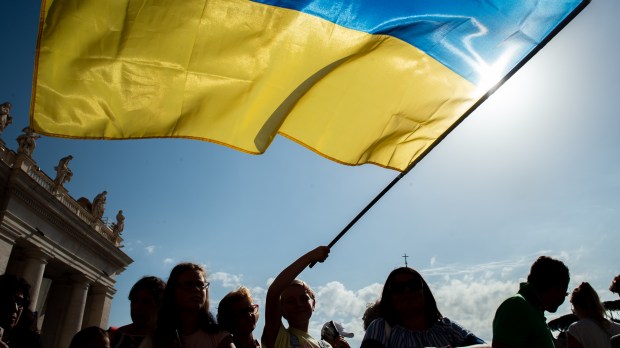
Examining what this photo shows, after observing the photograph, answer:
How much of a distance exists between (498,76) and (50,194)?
73.0 ft

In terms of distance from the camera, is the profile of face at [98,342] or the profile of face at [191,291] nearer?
the profile of face at [191,291]

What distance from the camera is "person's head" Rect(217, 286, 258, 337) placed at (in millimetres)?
3721

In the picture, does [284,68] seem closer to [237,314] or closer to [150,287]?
[237,314]

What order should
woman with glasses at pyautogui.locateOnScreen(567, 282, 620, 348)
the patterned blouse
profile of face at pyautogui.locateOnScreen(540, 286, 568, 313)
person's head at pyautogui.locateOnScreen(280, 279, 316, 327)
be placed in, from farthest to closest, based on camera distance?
woman with glasses at pyautogui.locateOnScreen(567, 282, 620, 348) < person's head at pyautogui.locateOnScreen(280, 279, 316, 327) < profile of face at pyautogui.locateOnScreen(540, 286, 568, 313) < the patterned blouse

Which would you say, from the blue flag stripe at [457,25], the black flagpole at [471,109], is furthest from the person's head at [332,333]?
the blue flag stripe at [457,25]

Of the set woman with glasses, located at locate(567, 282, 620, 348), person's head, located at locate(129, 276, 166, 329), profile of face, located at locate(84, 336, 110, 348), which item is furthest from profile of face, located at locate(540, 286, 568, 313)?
profile of face, located at locate(84, 336, 110, 348)

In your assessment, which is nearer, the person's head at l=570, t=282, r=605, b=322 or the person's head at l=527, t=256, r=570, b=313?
the person's head at l=527, t=256, r=570, b=313

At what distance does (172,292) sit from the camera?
3189 mm

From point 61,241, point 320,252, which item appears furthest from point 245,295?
point 61,241

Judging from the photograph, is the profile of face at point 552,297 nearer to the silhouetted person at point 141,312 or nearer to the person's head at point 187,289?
the person's head at point 187,289

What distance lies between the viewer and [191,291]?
3.15m

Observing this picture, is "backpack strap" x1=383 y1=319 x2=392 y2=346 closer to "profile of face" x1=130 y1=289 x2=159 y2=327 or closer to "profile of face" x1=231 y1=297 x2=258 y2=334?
"profile of face" x1=231 y1=297 x2=258 y2=334

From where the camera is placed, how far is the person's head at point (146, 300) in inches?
153

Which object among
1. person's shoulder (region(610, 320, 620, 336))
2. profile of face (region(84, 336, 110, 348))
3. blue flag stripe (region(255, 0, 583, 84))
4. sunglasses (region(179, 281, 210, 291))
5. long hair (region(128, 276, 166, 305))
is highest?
blue flag stripe (region(255, 0, 583, 84))
